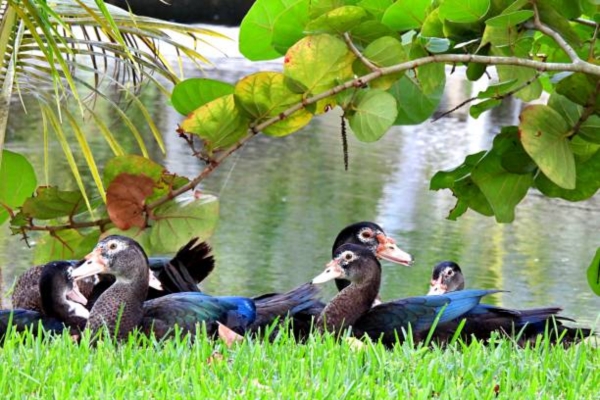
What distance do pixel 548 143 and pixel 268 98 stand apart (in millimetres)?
858

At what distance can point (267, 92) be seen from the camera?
3.72 meters

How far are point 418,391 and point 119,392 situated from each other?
0.72m

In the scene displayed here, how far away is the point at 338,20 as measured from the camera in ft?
11.8

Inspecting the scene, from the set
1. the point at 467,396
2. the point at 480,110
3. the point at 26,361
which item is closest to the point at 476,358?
the point at 467,396

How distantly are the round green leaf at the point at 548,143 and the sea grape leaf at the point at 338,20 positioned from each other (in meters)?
0.59

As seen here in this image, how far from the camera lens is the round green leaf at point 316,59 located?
357 cm

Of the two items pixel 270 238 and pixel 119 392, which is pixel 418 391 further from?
pixel 270 238

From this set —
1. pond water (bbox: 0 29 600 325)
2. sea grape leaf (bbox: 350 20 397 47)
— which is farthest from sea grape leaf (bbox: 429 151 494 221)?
pond water (bbox: 0 29 600 325)

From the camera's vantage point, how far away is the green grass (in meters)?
3.00

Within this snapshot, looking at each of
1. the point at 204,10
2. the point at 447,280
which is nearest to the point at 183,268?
the point at 447,280

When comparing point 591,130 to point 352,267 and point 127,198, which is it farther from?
point 127,198

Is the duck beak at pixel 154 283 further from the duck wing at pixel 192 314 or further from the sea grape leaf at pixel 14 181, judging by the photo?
the sea grape leaf at pixel 14 181

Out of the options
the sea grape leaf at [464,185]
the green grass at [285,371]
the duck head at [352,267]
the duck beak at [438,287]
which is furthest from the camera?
the duck beak at [438,287]

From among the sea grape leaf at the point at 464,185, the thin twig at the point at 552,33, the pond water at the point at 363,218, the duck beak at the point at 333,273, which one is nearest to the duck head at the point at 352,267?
the duck beak at the point at 333,273
